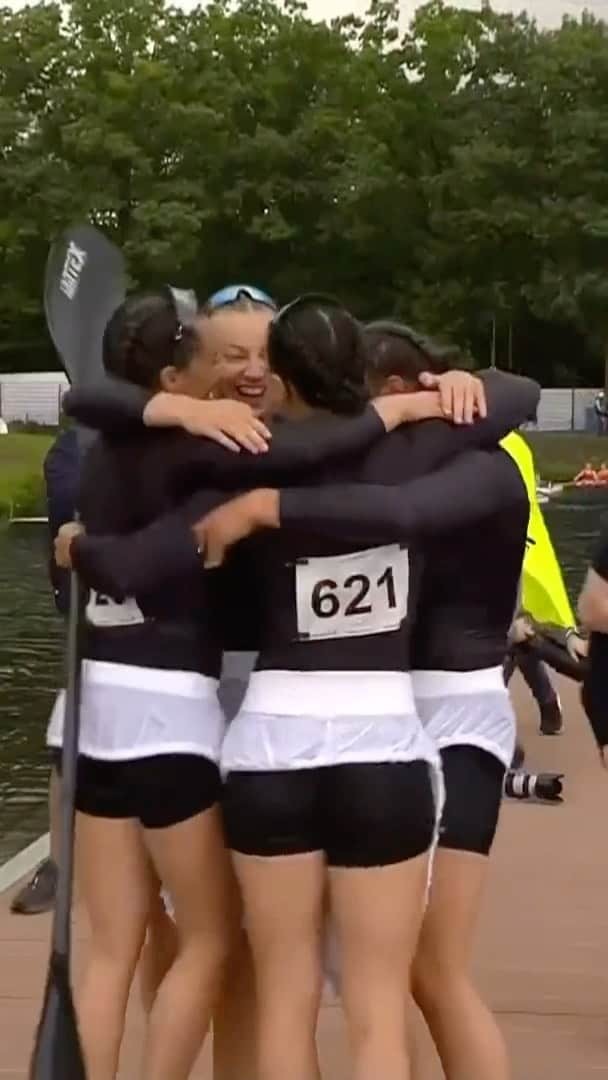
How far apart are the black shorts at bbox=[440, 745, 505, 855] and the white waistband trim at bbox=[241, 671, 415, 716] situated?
34cm

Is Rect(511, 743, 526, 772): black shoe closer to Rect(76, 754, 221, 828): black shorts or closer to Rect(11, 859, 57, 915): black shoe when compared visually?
Rect(11, 859, 57, 915): black shoe

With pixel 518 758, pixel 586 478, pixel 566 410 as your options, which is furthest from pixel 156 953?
pixel 566 410

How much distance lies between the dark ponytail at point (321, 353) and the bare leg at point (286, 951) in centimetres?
85

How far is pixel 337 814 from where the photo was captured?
352 cm

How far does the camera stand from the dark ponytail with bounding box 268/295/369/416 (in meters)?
3.48

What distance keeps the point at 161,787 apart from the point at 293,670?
42cm

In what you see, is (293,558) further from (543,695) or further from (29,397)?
(29,397)

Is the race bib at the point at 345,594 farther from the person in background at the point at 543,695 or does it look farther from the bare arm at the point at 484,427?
the person in background at the point at 543,695

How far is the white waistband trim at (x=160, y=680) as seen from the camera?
12.3 ft

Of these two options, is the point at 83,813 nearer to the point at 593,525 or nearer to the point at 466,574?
the point at 466,574

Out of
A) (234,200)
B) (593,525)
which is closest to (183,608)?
(593,525)

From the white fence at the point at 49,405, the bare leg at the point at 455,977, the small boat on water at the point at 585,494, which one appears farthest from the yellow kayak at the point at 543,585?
the white fence at the point at 49,405

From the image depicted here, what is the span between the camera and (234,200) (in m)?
52.0

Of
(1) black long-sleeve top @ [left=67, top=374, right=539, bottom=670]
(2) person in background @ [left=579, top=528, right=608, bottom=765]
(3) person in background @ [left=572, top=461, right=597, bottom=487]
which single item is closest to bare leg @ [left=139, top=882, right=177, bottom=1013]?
(1) black long-sleeve top @ [left=67, top=374, right=539, bottom=670]
